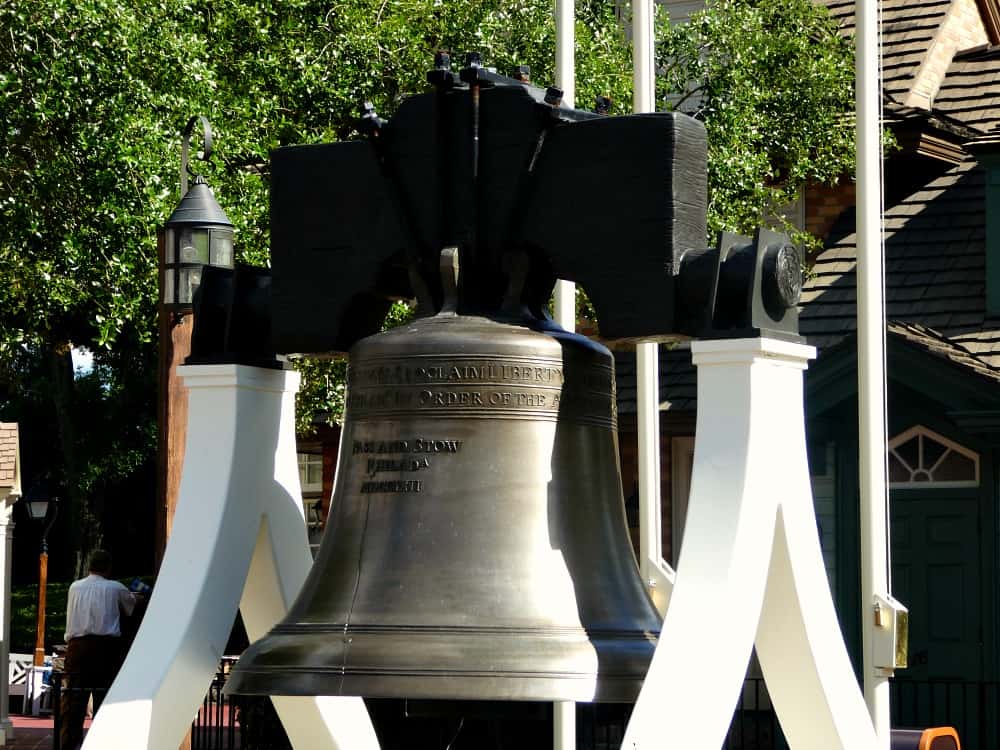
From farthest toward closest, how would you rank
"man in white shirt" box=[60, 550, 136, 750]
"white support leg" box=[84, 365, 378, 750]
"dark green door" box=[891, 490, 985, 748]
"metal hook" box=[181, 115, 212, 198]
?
"dark green door" box=[891, 490, 985, 748]
"man in white shirt" box=[60, 550, 136, 750]
"metal hook" box=[181, 115, 212, 198]
"white support leg" box=[84, 365, 378, 750]

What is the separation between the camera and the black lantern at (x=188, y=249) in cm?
1114

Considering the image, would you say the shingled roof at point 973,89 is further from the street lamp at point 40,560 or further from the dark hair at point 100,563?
the street lamp at point 40,560

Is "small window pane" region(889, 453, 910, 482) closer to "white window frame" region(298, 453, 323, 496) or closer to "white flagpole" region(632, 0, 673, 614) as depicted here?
"white flagpole" region(632, 0, 673, 614)

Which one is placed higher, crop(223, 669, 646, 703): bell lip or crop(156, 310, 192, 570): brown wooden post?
crop(156, 310, 192, 570): brown wooden post

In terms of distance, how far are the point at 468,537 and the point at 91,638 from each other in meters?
9.31

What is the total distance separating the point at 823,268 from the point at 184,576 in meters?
12.9

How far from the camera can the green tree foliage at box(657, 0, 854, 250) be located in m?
17.5

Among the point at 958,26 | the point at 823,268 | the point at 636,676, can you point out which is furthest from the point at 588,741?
the point at 636,676

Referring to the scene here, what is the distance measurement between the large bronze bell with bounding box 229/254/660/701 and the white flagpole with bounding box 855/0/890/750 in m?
4.59

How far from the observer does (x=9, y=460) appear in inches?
830

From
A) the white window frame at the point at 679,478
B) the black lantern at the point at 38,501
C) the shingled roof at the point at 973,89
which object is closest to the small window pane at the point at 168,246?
the white window frame at the point at 679,478

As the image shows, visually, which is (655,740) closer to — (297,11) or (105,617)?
(105,617)

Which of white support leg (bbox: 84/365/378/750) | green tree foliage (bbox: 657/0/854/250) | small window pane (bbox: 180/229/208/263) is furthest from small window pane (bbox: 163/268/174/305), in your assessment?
green tree foliage (bbox: 657/0/854/250)

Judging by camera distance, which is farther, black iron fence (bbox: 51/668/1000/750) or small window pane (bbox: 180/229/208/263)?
black iron fence (bbox: 51/668/1000/750)
